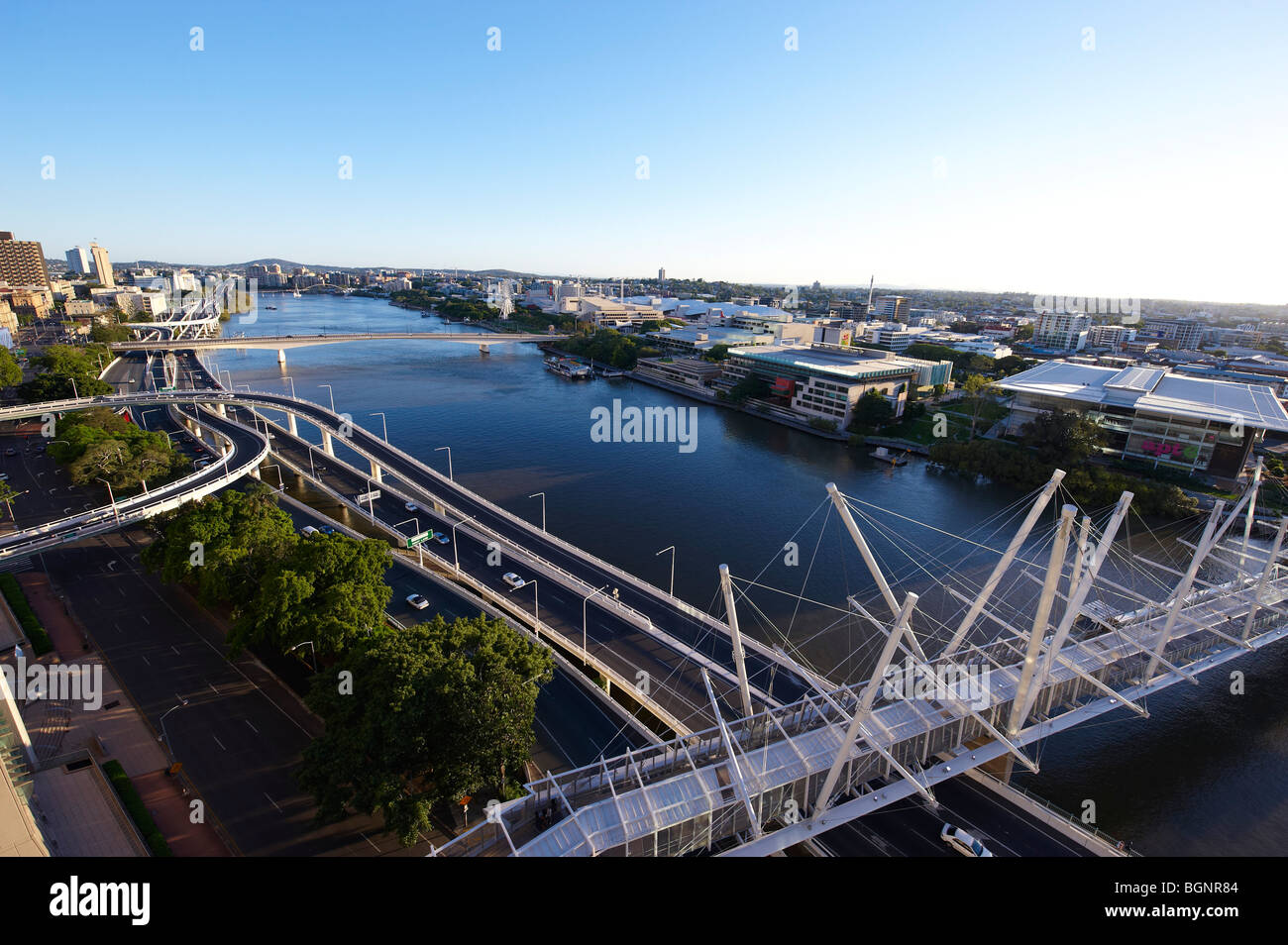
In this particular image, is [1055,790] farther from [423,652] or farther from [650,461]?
[650,461]

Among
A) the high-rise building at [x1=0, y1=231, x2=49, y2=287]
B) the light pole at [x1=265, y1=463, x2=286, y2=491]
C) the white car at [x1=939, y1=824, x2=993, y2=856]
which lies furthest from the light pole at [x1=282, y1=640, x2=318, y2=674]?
the high-rise building at [x1=0, y1=231, x2=49, y2=287]

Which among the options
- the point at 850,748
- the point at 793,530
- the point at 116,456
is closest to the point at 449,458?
the point at 116,456

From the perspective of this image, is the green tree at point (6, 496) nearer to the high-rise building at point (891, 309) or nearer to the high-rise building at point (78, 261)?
the high-rise building at point (891, 309)

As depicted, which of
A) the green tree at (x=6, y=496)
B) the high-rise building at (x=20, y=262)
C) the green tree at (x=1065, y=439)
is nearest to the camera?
the green tree at (x=6, y=496)

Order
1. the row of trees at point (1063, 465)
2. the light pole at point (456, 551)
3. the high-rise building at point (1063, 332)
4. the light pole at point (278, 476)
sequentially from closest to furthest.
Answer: the light pole at point (456, 551), the light pole at point (278, 476), the row of trees at point (1063, 465), the high-rise building at point (1063, 332)

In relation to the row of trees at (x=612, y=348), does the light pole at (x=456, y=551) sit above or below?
below

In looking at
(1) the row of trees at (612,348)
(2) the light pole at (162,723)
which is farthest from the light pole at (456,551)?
(1) the row of trees at (612,348)

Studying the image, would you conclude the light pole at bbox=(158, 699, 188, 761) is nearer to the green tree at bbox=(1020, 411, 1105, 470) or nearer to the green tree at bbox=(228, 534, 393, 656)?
the green tree at bbox=(228, 534, 393, 656)
